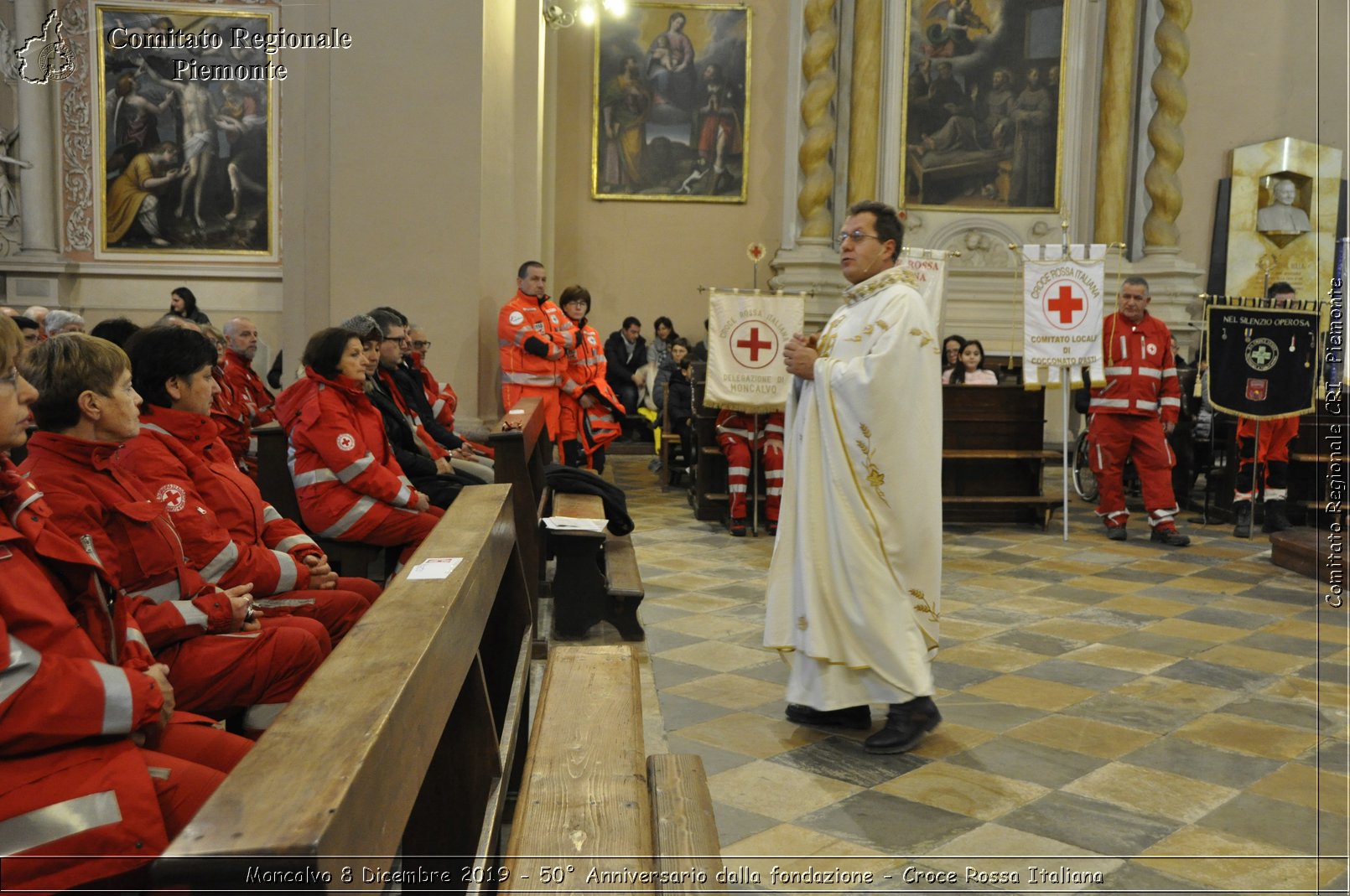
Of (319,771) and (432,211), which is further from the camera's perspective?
(432,211)

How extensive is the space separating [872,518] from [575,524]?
1757 mm

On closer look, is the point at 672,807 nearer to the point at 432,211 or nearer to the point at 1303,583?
the point at 432,211

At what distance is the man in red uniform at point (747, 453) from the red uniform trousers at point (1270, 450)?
11.3ft

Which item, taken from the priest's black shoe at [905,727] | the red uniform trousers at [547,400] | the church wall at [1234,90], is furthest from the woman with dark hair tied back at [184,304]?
the church wall at [1234,90]

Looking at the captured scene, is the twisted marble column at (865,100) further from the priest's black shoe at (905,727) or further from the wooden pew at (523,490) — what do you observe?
the priest's black shoe at (905,727)

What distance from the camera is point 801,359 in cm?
381

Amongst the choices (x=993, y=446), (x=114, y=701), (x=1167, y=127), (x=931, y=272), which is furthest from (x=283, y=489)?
(x=1167, y=127)

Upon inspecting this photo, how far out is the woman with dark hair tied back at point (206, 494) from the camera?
9.75 feet

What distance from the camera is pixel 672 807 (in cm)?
196

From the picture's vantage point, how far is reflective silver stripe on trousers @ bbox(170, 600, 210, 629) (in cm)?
256

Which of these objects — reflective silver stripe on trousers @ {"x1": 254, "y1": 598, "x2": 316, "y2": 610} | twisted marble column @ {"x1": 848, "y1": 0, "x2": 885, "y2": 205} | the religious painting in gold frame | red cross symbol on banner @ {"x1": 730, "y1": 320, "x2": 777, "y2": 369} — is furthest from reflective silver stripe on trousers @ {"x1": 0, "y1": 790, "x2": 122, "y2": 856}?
twisted marble column @ {"x1": 848, "y1": 0, "x2": 885, "y2": 205}

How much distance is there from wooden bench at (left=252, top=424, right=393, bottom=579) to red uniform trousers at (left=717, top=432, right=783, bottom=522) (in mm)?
3834

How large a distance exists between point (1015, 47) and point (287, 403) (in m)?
10.8

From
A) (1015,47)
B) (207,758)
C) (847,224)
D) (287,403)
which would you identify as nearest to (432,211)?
(287,403)
